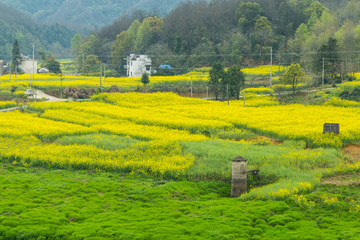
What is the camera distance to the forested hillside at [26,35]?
511 feet

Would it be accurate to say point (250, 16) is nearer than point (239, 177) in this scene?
No

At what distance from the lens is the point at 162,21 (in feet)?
372

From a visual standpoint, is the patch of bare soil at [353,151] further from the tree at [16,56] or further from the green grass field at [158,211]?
the tree at [16,56]

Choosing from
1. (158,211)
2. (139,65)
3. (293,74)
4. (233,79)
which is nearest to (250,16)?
(139,65)

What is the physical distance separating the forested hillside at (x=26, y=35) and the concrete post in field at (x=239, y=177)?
451 ft

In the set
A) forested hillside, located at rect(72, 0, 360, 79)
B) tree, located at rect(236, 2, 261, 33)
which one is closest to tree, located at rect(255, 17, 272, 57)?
forested hillside, located at rect(72, 0, 360, 79)

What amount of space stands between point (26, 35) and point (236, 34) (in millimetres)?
96023

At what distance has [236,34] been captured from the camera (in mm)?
97188

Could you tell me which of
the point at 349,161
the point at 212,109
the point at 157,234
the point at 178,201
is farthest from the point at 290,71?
the point at 157,234

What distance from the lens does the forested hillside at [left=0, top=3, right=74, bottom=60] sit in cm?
15568

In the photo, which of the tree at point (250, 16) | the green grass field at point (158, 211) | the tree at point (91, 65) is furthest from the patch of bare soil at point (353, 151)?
the tree at point (91, 65)

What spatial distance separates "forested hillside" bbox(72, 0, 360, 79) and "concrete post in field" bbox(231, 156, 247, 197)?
2304 inches

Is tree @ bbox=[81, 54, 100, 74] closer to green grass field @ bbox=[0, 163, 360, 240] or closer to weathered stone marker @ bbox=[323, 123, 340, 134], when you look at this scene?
weathered stone marker @ bbox=[323, 123, 340, 134]

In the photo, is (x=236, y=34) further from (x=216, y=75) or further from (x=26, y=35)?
(x=26, y=35)
